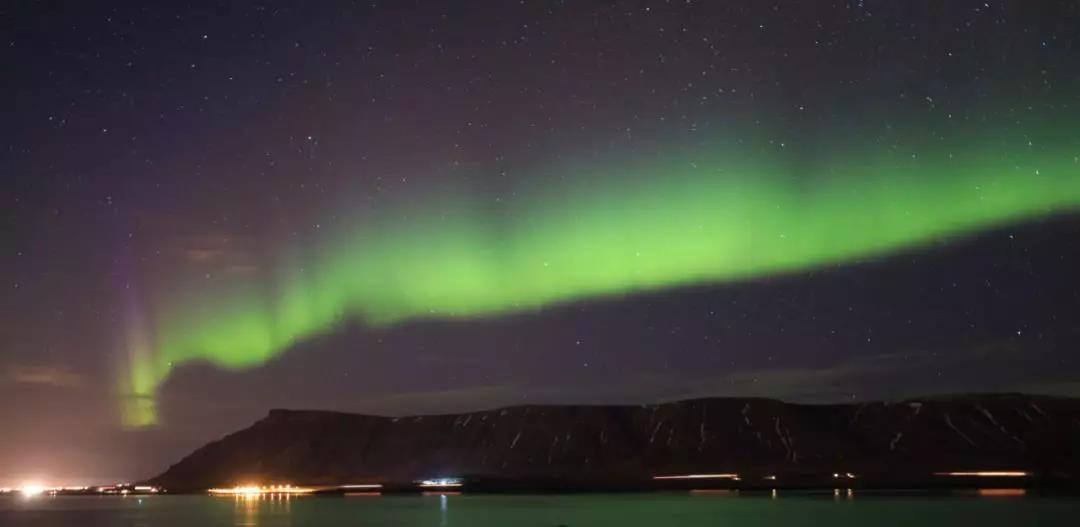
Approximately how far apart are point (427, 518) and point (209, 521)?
26.3 meters

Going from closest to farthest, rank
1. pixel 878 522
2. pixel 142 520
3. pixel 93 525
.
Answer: pixel 878 522 → pixel 93 525 → pixel 142 520

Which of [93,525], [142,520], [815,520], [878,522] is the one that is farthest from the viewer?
[142,520]

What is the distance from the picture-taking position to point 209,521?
124 meters

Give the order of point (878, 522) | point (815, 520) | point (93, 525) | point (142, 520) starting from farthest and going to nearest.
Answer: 1. point (142, 520)
2. point (93, 525)
3. point (815, 520)
4. point (878, 522)

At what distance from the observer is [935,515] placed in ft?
378

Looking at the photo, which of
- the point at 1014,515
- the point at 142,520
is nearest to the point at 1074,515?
the point at 1014,515

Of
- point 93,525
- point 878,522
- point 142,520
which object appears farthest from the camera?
point 142,520

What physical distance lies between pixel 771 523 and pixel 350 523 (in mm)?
46161

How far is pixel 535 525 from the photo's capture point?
10412 cm

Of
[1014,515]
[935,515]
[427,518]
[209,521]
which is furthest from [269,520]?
[1014,515]

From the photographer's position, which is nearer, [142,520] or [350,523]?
[350,523]

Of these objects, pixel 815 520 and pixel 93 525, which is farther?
pixel 93 525

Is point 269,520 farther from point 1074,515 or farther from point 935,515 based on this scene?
point 1074,515

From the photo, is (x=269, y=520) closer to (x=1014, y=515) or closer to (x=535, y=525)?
(x=535, y=525)
